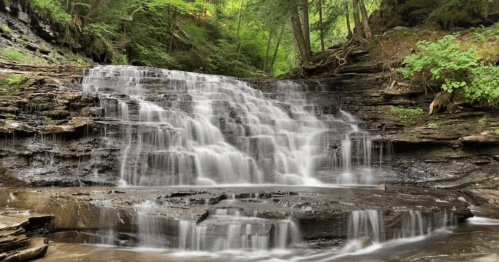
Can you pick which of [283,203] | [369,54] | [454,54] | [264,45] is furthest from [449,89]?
[264,45]

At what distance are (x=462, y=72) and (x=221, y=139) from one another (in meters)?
7.02

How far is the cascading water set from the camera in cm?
777

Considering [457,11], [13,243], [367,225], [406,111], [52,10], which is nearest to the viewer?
[13,243]

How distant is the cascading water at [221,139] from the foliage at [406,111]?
1308mm

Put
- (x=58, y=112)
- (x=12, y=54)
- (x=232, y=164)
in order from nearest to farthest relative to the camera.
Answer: (x=58, y=112) → (x=232, y=164) → (x=12, y=54)

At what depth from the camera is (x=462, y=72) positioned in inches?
354

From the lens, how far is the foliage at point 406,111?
31.7 ft

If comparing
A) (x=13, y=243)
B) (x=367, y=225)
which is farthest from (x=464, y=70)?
(x=13, y=243)

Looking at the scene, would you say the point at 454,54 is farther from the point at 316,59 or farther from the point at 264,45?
the point at 264,45

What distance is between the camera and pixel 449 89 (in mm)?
8930

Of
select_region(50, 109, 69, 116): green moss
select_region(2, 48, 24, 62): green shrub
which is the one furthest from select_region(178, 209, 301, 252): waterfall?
select_region(2, 48, 24, 62): green shrub

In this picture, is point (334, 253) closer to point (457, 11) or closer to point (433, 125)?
point (433, 125)

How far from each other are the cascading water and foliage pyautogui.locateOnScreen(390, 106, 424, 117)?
1.31 metres

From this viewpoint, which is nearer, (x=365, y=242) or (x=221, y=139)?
(x=365, y=242)
